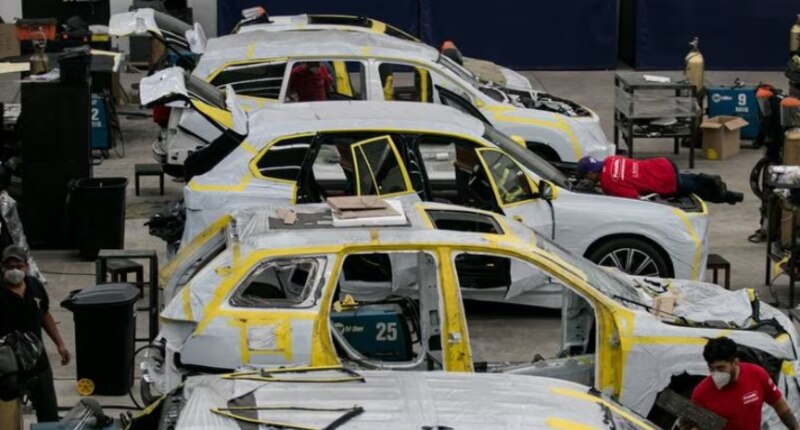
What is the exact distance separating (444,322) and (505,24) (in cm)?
1929

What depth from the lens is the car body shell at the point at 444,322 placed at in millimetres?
9969

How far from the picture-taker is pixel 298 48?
18.6 m

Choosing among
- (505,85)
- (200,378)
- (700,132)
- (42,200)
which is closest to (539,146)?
(505,85)

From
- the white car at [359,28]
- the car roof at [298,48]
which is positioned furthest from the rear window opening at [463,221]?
the white car at [359,28]

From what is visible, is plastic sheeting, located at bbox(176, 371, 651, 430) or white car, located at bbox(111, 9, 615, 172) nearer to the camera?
plastic sheeting, located at bbox(176, 371, 651, 430)

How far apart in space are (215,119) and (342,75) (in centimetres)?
456

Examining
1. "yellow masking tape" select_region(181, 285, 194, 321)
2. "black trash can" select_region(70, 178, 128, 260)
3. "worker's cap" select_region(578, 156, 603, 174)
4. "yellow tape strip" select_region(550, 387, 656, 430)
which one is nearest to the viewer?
"yellow tape strip" select_region(550, 387, 656, 430)

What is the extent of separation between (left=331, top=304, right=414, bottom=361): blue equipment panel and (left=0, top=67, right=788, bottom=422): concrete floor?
7.30 feet

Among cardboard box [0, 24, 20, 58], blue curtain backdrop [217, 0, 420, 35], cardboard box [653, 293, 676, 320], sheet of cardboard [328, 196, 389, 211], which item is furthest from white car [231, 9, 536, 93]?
cardboard box [653, 293, 676, 320]

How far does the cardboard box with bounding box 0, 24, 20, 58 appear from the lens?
2716cm

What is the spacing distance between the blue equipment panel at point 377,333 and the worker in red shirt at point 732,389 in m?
2.07

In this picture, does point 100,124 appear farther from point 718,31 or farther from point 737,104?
point 718,31

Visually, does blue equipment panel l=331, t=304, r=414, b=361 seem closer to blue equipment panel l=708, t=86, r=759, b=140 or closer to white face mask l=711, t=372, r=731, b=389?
white face mask l=711, t=372, r=731, b=389

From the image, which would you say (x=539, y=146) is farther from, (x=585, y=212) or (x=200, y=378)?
(x=200, y=378)
